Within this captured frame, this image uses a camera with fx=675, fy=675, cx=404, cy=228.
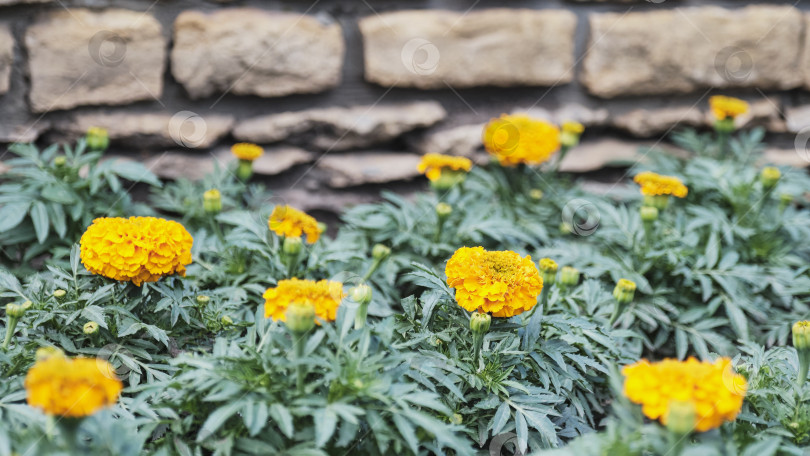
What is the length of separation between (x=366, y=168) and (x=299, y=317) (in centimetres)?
126

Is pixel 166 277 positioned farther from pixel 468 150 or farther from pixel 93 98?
pixel 468 150

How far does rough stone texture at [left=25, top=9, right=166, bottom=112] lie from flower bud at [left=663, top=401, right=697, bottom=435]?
1.70 m

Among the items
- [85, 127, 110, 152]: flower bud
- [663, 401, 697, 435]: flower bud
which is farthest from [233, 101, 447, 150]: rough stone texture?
[663, 401, 697, 435]: flower bud

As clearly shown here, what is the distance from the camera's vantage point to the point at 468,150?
7.63ft

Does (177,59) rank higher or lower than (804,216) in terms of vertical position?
higher

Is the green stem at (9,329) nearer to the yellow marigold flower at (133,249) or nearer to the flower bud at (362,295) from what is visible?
the yellow marigold flower at (133,249)

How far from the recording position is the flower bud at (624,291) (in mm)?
1469

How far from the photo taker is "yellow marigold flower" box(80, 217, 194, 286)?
1266 millimetres

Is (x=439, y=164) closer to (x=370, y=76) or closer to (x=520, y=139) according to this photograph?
(x=520, y=139)

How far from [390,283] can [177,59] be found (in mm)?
945

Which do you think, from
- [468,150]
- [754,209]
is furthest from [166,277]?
[754,209]

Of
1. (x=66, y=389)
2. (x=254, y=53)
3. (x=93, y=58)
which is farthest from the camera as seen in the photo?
(x=254, y=53)

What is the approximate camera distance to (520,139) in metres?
2.08

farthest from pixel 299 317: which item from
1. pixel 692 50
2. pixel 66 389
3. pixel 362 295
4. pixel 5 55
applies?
pixel 692 50
